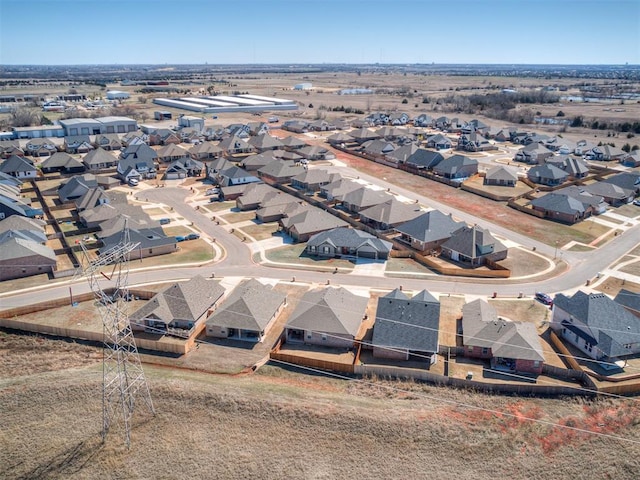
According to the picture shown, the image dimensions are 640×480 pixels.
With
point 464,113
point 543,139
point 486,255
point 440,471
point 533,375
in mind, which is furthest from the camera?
point 464,113

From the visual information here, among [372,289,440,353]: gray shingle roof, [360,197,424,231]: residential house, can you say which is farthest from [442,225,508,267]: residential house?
[372,289,440,353]: gray shingle roof

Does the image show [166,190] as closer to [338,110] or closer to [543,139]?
[543,139]

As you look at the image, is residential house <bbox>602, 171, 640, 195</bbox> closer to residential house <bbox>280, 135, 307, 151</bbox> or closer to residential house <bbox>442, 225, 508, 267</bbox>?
residential house <bbox>442, 225, 508, 267</bbox>

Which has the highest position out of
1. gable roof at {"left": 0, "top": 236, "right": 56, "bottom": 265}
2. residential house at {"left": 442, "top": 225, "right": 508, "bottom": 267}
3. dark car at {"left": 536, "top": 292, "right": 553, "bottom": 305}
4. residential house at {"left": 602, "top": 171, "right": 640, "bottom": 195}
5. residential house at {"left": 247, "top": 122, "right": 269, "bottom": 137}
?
residential house at {"left": 247, "top": 122, "right": 269, "bottom": 137}

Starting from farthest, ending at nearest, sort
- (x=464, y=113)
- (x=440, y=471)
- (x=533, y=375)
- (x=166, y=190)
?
(x=464, y=113)
(x=166, y=190)
(x=533, y=375)
(x=440, y=471)

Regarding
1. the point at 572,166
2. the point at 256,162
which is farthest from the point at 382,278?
the point at 572,166

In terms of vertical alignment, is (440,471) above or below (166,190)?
below

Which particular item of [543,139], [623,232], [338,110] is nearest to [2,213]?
[623,232]
